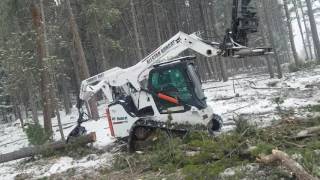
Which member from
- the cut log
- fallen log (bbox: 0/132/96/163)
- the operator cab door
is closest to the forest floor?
the cut log

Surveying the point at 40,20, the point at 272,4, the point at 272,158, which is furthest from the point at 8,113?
the point at 272,158

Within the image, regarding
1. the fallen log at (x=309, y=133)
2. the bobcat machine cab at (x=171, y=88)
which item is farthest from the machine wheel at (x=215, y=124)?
the fallen log at (x=309, y=133)

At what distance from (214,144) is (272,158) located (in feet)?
7.82

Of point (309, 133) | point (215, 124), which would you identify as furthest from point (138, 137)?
point (309, 133)

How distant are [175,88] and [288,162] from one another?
225 inches

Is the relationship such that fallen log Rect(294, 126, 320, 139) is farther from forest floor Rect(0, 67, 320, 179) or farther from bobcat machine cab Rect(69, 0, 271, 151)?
bobcat machine cab Rect(69, 0, 271, 151)

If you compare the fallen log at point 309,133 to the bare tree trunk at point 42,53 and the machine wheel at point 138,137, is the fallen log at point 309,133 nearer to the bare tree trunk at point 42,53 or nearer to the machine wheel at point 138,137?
the machine wheel at point 138,137

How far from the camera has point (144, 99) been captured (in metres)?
13.1

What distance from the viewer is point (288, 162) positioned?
7.28 meters

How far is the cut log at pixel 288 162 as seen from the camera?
6762 millimetres

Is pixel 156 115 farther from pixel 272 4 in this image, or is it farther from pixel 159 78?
pixel 272 4

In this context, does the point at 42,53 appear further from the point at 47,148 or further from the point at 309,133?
the point at 309,133

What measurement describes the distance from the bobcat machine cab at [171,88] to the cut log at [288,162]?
14.4ft

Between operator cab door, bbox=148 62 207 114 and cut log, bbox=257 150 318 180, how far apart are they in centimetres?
448
